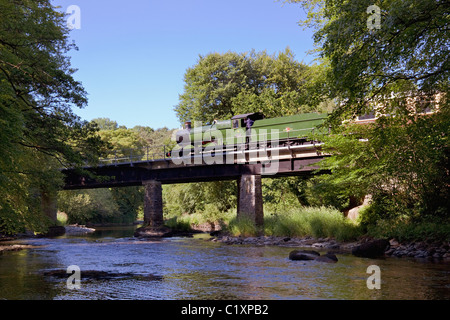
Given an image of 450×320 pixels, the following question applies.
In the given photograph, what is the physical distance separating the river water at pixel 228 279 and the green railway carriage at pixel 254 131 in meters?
13.5

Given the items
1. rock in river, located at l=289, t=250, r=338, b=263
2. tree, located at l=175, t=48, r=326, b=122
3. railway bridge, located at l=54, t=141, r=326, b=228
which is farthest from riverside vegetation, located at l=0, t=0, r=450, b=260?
tree, located at l=175, t=48, r=326, b=122

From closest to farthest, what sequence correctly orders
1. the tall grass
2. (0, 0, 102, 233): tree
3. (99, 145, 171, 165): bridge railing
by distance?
(0, 0, 102, 233): tree → the tall grass → (99, 145, 171, 165): bridge railing

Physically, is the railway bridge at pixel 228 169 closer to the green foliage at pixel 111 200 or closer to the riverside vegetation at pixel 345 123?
the riverside vegetation at pixel 345 123

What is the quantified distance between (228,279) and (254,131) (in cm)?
2167

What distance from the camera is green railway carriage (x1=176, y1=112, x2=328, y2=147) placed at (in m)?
32.8

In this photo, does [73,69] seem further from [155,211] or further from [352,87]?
[352,87]

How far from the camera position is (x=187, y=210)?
48500 mm

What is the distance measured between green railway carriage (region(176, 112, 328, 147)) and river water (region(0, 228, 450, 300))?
1348 cm

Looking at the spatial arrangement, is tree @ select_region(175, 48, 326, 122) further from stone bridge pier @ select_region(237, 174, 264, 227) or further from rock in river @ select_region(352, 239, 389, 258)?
rock in river @ select_region(352, 239, 389, 258)

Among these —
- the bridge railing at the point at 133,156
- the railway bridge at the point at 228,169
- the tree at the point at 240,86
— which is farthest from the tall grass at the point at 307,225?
the tree at the point at 240,86

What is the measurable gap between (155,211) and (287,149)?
50.5ft

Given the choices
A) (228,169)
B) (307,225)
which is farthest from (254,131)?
(307,225)

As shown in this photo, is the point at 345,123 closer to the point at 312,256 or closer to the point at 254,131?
the point at 312,256
